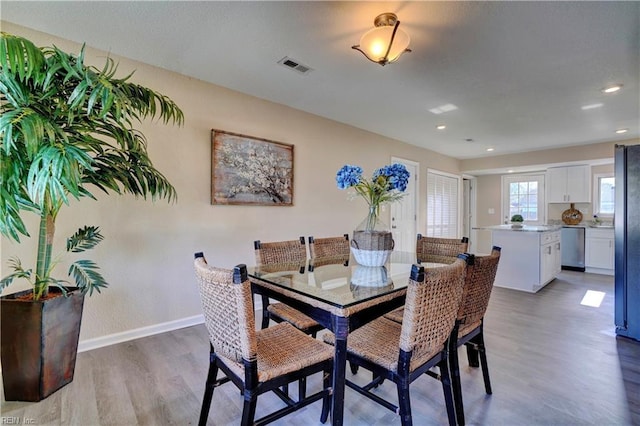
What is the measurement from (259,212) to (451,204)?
502 cm

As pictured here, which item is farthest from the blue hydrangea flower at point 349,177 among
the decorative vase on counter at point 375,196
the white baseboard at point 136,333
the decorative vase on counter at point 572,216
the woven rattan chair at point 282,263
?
the decorative vase on counter at point 572,216

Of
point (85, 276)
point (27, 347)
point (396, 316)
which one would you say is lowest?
point (27, 347)

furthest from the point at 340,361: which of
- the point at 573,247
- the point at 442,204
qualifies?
the point at 573,247

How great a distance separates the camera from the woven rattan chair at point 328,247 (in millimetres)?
2539

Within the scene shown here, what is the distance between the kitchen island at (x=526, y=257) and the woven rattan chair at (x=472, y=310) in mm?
3006

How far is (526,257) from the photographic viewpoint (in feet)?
13.9

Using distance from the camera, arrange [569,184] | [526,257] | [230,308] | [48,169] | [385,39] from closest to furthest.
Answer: [230,308], [48,169], [385,39], [526,257], [569,184]

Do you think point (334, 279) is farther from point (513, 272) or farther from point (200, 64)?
point (513, 272)

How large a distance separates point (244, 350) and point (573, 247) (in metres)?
6.93

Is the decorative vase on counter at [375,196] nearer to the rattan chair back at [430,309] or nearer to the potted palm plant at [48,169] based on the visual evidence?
the rattan chair back at [430,309]

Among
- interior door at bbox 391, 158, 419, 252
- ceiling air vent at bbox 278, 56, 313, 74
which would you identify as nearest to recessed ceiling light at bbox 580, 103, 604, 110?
interior door at bbox 391, 158, 419, 252

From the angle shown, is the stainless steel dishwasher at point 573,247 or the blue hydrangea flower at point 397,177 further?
the stainless steel dishwasher at point 573,247

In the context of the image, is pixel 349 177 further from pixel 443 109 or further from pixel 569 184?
pixel 569 184

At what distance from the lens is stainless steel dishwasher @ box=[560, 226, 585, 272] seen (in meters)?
5.66
